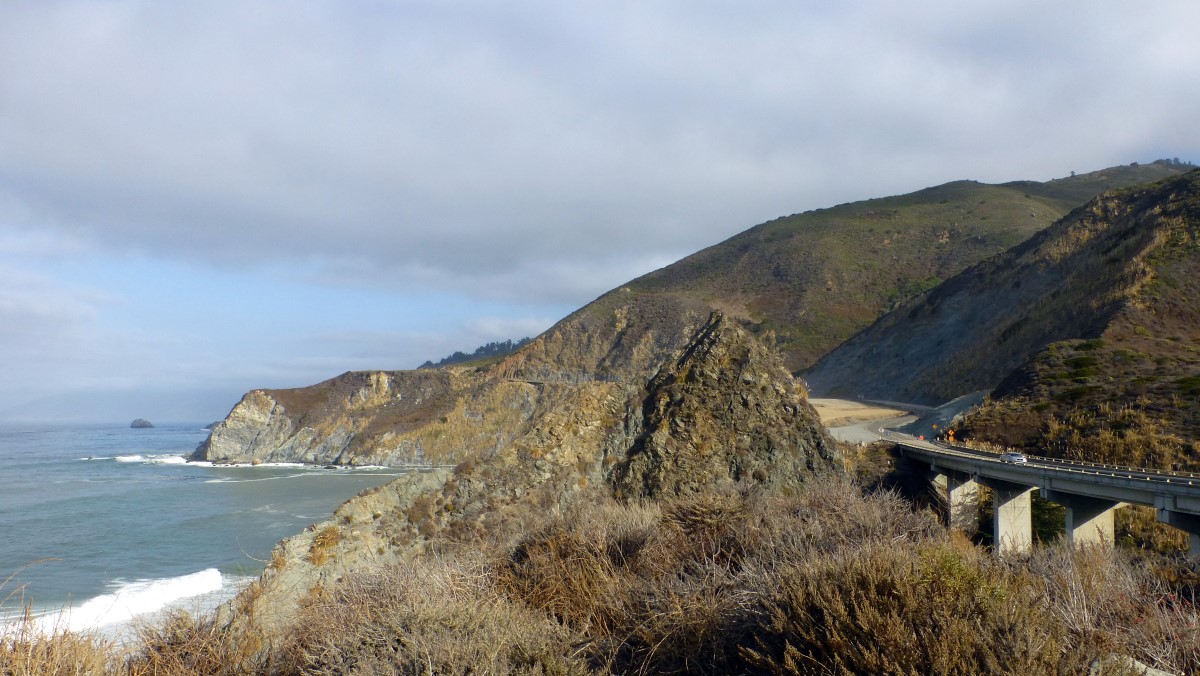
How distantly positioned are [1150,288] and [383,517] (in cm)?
3855

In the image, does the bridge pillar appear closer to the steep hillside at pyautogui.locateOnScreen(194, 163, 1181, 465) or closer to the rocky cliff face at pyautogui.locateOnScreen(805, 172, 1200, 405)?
the rocky cliff face at pyautogui.locateOnScreen(805, 172, 1200, 405)

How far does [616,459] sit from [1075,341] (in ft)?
97.0

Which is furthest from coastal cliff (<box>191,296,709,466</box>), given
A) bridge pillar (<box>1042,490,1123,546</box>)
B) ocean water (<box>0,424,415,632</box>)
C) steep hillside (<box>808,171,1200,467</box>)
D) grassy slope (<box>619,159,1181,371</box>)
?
bridge pillar (<box>1042,490,1123,546</box>)

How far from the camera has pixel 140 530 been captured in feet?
92.9

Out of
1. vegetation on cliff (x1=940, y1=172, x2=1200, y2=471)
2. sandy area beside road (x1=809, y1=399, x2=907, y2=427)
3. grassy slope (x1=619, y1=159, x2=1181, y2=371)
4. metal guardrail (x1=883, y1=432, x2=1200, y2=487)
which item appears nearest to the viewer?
metal guardrail (x1=883, y1=432, x2=1200, y2=487)

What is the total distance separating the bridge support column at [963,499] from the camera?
19.6 metres

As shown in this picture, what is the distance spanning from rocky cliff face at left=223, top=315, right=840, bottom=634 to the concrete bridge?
4.79 meters

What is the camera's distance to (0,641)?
4270 millimetres

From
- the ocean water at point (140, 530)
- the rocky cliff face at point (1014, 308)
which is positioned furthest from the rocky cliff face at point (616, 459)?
the rocky cliff face at point (1014, 308)

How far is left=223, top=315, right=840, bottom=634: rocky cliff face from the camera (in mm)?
9984

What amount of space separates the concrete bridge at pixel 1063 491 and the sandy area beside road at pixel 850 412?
43.4 ft

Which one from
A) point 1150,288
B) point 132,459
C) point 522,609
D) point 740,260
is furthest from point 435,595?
point 740,260

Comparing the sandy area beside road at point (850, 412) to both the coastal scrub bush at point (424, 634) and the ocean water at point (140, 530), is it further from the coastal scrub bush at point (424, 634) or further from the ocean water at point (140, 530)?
the coastal scrub bush at point (424, 634)

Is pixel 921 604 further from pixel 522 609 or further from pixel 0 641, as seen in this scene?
pixel 0 641
